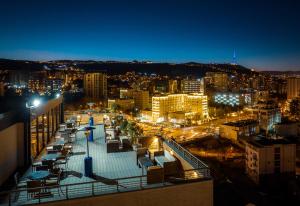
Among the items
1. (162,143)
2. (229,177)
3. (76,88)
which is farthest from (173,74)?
(162,143)

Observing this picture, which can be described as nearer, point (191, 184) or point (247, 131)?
point (191, 184)

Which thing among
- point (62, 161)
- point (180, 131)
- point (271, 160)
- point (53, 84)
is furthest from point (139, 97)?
point (62, 161)

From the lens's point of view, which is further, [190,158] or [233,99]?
[233,99]

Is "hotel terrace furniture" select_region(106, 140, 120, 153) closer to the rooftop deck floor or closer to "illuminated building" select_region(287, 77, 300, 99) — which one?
the rooftop deck floor

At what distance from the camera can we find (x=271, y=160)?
76.5 ft

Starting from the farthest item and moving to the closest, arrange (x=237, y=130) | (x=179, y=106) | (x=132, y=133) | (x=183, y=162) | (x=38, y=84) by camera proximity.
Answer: (x=179, y=106) < (x=38, y=84) < (x=237, y=130) < (x=132, y=133) < (x=183, y=162)

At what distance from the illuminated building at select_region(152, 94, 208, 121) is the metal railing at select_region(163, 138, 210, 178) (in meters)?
52.1

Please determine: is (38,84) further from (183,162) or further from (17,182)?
(183,162)

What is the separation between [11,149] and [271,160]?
2139 cm

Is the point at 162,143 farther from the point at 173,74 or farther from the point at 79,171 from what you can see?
the point at 173,74

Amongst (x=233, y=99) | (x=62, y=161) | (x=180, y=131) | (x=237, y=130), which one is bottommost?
(x=180, y=131)

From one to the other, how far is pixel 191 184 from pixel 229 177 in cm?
2102

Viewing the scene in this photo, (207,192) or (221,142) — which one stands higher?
(207,192)

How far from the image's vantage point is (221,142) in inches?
1553
